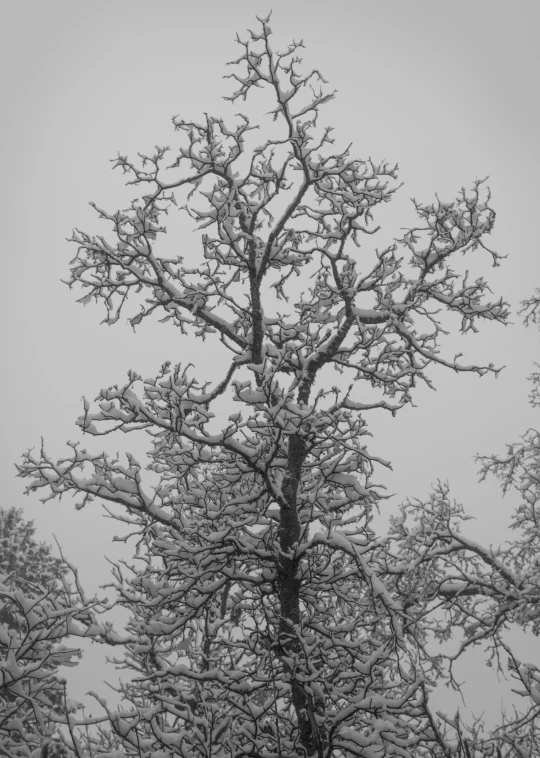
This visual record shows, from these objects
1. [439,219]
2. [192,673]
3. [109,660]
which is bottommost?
[192,673]

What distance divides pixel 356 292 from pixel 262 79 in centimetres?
239

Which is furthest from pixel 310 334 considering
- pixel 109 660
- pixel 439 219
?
pixel 109 660

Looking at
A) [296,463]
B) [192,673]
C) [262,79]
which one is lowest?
[192,673]

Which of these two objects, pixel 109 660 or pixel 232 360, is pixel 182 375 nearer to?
pixel 232 360

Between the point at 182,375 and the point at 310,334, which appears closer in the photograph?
the point at 182,375

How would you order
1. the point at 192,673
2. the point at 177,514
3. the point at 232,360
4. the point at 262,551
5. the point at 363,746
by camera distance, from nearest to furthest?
the point at 363,746 < the point at 192,673 < the point at 262,551 < the point at 177,514 < the point at 232,360

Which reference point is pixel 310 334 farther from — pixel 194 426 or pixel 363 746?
pixel 363 746

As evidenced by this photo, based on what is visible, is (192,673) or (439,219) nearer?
(192,673)

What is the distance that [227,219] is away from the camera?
19.2ft

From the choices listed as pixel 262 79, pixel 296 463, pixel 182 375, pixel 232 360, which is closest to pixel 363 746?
pixel 296 463

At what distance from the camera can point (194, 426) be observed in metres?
4.86

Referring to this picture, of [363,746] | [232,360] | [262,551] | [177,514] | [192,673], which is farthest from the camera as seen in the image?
[232,360]

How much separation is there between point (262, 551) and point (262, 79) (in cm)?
470

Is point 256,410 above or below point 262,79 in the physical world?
below
